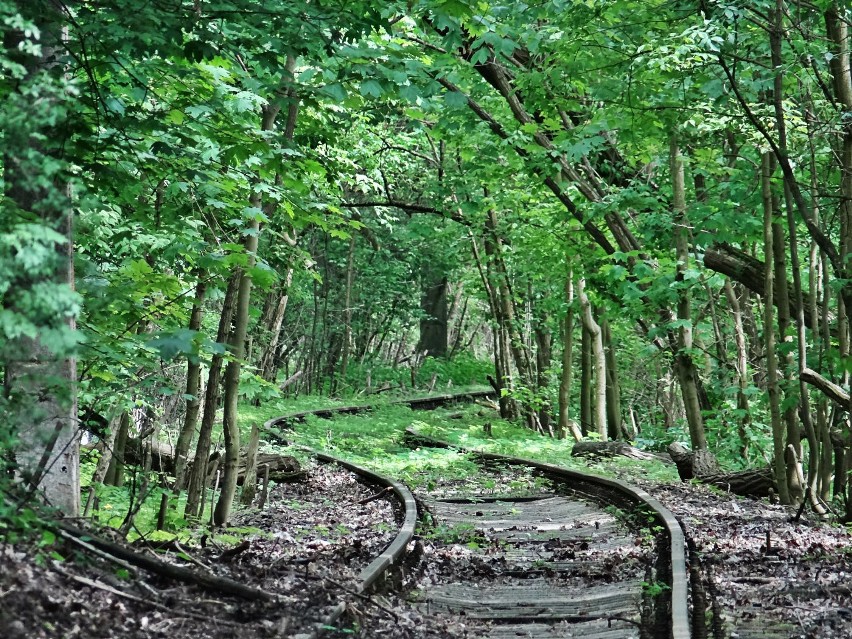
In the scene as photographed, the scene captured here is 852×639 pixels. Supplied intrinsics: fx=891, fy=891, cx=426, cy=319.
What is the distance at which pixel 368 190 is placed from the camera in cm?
1275

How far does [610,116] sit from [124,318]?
7.12 metres

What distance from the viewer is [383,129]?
781 inches

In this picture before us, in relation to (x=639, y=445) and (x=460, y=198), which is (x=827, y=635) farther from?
(x=460, y=198)

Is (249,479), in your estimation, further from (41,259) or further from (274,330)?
(274,330)

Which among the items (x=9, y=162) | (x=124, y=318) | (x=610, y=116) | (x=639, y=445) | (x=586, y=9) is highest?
(x=586, y=9)

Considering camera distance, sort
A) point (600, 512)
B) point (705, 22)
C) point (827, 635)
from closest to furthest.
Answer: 1. point (827, 635)
2. point (705, 22)
3. point (600, 512)

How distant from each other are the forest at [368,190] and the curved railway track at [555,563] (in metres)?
1.88

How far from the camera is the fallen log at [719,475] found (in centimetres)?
1128

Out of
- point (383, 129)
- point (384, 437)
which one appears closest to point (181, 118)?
point (383, 129)

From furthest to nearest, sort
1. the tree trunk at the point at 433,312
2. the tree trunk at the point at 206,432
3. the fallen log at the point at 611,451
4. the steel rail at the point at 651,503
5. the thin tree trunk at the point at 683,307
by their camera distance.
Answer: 1. the tree trunk at the point at 433,312
2. the fallen log at the point at 611,451
3. the thin tree trunk at the point at 683,307
4. the tree trunk at the point at 206,432
5. the steel rail at the point at 651,503

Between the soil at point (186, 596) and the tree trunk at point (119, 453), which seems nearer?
the soil at point (186, 596)

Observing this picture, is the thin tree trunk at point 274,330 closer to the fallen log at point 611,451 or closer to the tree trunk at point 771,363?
the fallen log at point 611,451

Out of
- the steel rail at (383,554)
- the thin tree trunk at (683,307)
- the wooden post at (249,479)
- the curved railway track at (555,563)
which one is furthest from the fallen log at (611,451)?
the wooden post at (249,479)

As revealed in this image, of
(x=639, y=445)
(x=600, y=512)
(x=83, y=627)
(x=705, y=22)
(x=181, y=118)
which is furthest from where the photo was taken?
(x=639, y=445)
